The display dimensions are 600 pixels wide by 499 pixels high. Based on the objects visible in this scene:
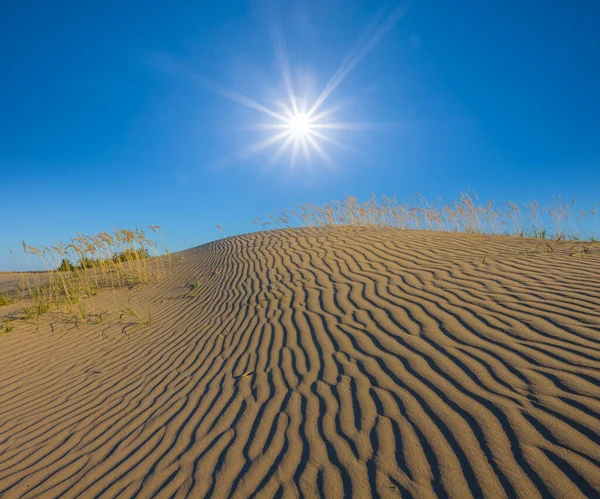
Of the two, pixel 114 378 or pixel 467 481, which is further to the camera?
pixel 114 378

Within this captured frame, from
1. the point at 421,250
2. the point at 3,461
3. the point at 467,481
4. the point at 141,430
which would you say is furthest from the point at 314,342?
the point at 421,250

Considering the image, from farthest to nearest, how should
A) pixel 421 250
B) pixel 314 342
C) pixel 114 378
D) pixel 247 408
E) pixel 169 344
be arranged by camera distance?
pixel 421 250 < pixel 169 344 < pixel 114 378 < pixel 314 342 < pixel 247 408

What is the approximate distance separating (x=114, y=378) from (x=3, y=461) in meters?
1.20

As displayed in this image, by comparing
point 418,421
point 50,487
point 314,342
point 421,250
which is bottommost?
point 50,487

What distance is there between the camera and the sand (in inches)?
76.7

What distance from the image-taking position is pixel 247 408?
9.17 ft

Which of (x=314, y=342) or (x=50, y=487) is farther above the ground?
(x=314, y=342)

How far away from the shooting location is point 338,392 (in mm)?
2727

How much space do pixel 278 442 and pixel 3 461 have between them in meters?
2.28

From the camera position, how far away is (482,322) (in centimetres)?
333

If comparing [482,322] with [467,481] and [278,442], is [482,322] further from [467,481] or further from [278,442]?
[278,442]

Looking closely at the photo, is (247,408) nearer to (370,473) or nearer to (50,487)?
(370,473)

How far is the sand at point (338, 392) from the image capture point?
195cm

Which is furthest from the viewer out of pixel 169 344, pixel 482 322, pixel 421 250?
pixel 421 250
